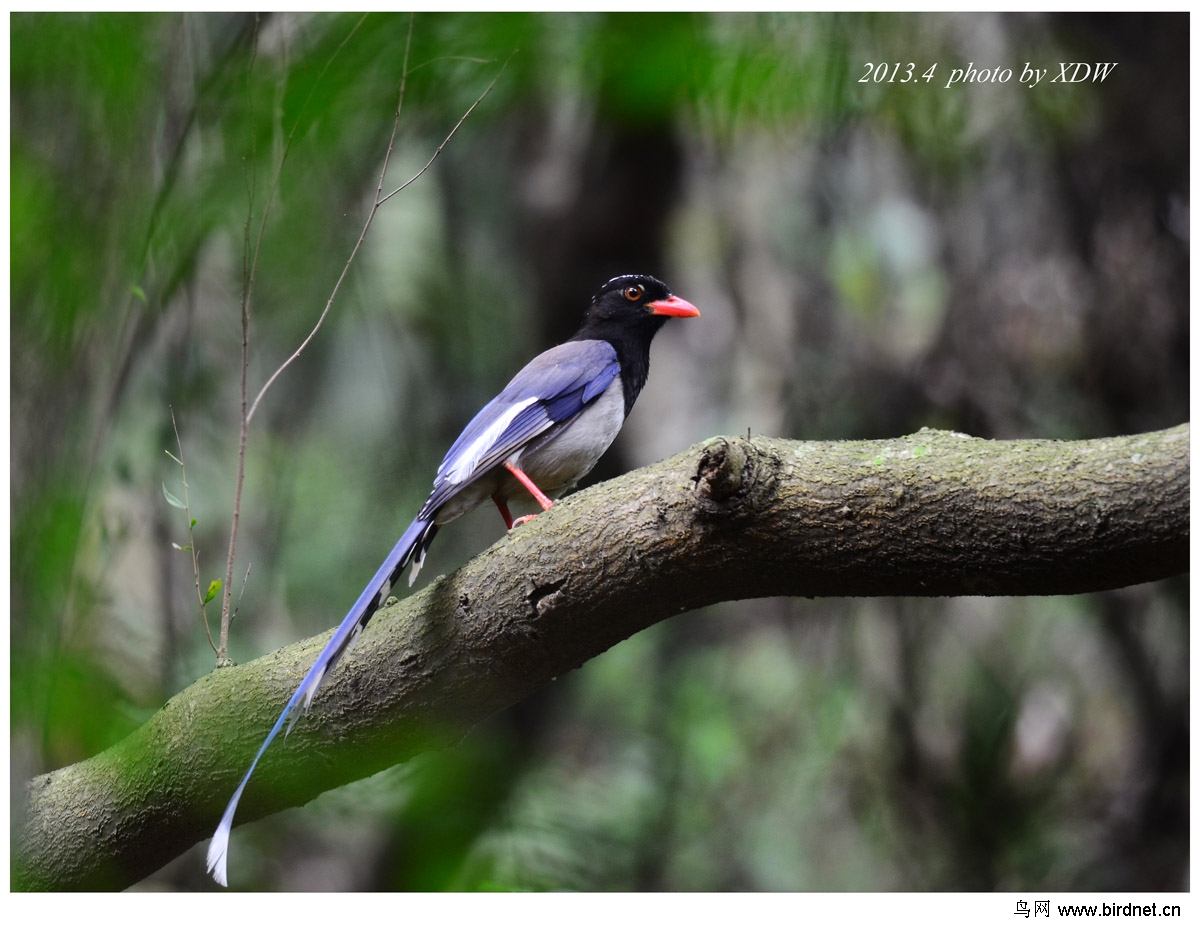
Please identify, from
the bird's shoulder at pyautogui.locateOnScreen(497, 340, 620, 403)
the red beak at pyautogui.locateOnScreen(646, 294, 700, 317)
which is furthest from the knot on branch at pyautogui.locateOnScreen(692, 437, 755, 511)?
the red beak at pyautogui.locateOnScreen(646, 294, 700, 317)

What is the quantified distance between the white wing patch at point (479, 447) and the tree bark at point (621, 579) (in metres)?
0.42

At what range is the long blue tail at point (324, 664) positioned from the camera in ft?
8.83

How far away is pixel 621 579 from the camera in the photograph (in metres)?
2.33

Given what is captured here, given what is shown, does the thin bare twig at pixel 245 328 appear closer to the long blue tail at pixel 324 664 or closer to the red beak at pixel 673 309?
the long blue tail at pixel 324 664

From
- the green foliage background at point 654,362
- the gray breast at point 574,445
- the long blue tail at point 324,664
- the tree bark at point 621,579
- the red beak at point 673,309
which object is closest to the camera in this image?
the tree bark at point 621,579

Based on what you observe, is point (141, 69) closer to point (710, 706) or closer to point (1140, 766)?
point (710, 706)

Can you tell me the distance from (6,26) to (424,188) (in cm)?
295

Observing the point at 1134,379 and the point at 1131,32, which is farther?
the point at 1134,379

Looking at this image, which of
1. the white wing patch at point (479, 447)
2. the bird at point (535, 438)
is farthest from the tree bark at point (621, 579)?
the white wing patch at point (479, 447)

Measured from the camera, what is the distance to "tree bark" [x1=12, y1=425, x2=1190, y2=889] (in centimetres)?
197

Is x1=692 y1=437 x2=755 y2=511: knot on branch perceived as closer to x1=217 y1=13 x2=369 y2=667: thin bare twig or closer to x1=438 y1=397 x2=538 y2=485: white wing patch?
x1=438 y1=397 x2=538 y2=485: white wing patch

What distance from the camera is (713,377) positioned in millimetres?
5762

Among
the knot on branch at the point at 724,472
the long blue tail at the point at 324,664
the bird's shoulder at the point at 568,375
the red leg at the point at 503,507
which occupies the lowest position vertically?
the long blue tail at the point at 324,664

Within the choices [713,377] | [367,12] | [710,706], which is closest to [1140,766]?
[710,706]
